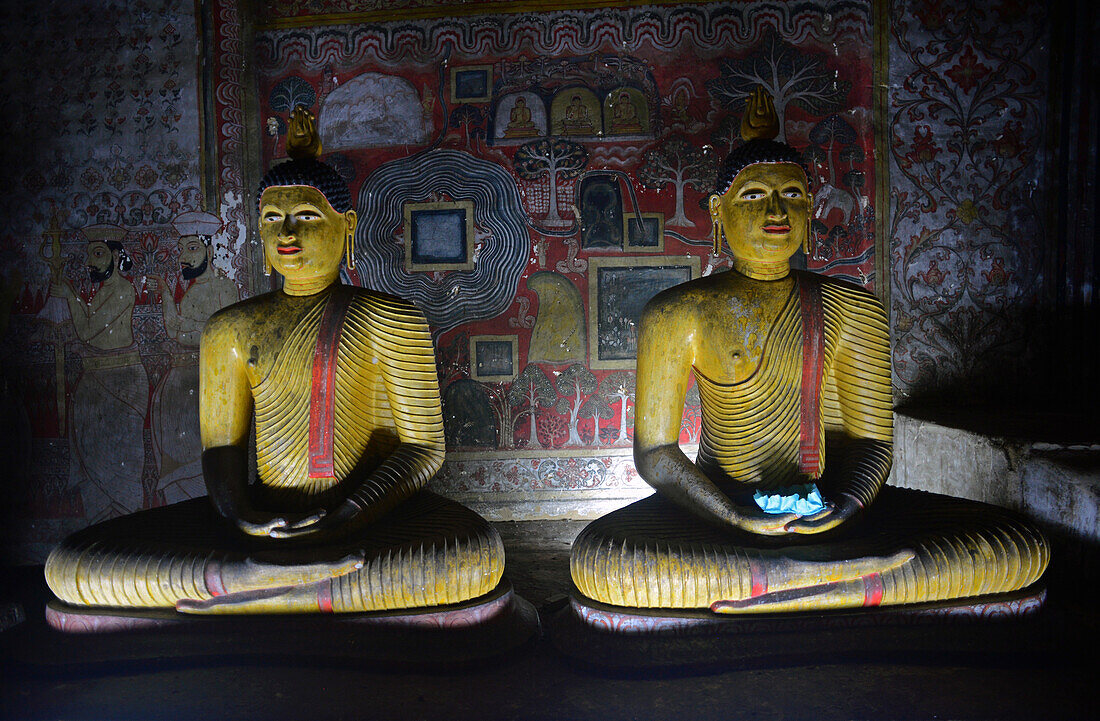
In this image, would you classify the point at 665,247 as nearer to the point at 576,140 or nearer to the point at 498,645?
the point at 576,140

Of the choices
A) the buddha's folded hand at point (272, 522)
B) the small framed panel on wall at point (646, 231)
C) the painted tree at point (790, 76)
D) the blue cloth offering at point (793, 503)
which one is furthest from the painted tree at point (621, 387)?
the buddha's folded hand at point (272, 522)

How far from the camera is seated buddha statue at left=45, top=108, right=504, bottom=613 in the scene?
8.23 ft

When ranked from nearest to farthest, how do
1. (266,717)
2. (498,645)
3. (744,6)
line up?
(266,717)
(498,645)
(744,6)

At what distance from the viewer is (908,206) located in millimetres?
4711

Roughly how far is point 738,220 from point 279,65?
3.43 meters

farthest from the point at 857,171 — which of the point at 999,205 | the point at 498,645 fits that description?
the point at 498,645

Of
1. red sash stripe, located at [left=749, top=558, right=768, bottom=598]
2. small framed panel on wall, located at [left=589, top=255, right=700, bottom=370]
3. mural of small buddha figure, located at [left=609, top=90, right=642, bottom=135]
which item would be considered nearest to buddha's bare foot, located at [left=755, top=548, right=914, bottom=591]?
red sash stripe, located at [left=749, top=558, right=768, bottom=598]

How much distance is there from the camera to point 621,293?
479cm

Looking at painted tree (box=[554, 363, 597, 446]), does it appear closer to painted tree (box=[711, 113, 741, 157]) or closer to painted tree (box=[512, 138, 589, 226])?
painted tree (box=[512, 138, 589, 226])

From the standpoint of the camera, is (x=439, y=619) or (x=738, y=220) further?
(x=738, y=220)

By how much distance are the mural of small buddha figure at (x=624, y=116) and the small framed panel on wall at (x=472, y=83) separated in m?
0.80

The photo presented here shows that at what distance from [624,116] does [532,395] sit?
187 centimetres

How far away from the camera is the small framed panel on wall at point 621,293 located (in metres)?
4.77

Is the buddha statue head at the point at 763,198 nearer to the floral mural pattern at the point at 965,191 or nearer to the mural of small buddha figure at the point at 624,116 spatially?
the mural of small buddha figure at the point at 624,116
